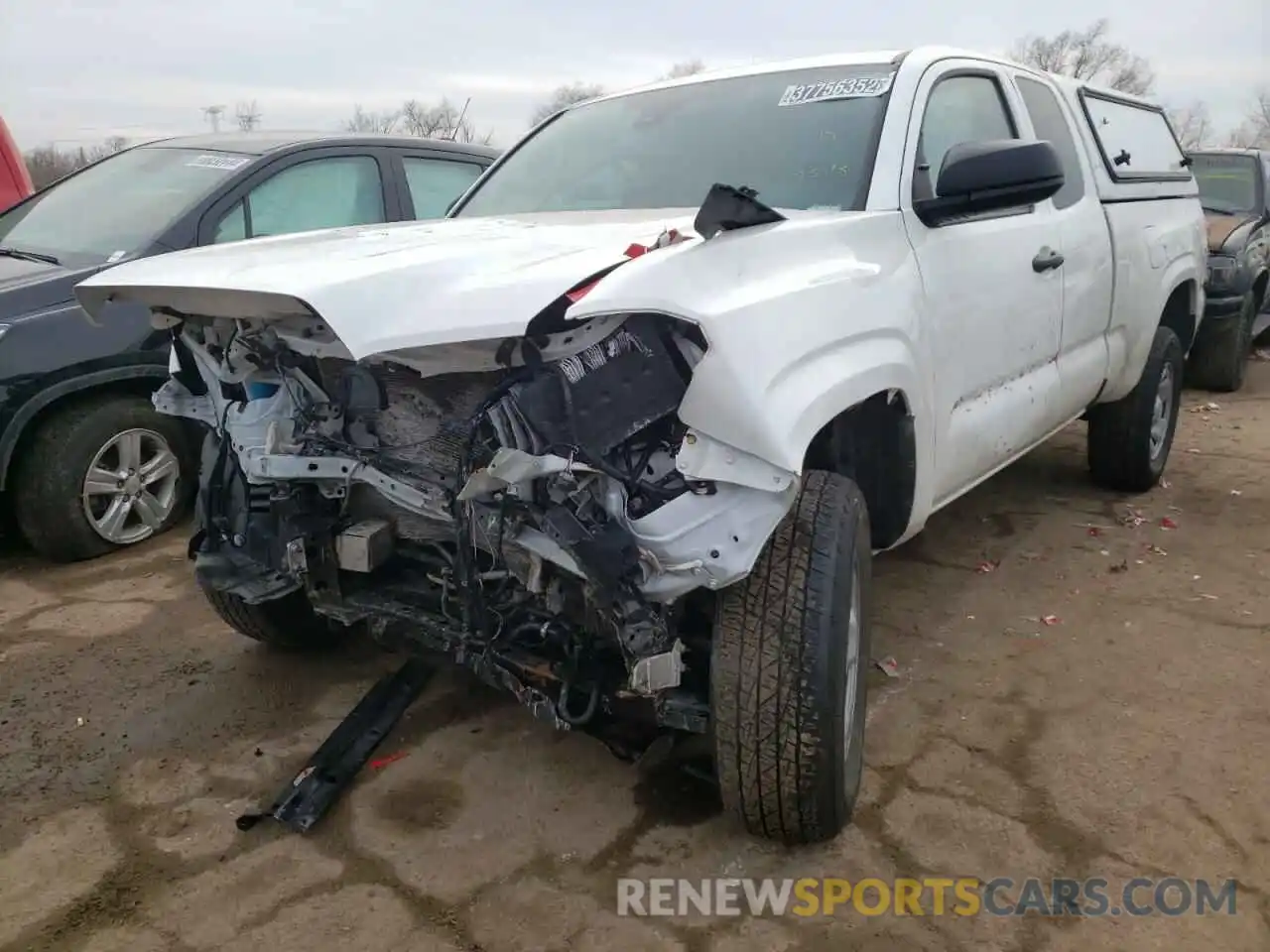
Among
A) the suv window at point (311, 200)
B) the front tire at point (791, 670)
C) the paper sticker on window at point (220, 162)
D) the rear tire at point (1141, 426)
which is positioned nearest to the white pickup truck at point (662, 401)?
the front tire at point (791, 670)

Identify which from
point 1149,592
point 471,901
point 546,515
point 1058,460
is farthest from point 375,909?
point 1058,460

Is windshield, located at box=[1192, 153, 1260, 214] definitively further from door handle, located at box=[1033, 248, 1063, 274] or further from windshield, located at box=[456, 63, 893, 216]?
windshield, located at box=[456, 63, 893, 216]

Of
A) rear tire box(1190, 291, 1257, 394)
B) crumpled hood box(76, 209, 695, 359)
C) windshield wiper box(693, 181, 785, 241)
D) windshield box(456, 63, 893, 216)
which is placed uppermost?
windshield box(456, 63, 893, 216)

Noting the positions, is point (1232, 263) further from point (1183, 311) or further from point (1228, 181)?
point (1183, 311)

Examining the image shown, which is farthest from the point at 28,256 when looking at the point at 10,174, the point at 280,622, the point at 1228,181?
the point at 1228,181

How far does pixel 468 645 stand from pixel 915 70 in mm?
2187

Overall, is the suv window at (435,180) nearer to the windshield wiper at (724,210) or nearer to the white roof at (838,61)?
the white roof at (838,61)

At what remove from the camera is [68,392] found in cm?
404

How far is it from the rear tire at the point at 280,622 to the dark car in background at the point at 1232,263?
6467mm

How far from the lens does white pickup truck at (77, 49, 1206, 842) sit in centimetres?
196

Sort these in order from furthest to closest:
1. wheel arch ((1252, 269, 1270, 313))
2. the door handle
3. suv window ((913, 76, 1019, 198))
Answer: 1. wheel arch ((1252, 269, 1270, 313))
2. the door handle
3. suv window ((913, 76, 1019, 198))

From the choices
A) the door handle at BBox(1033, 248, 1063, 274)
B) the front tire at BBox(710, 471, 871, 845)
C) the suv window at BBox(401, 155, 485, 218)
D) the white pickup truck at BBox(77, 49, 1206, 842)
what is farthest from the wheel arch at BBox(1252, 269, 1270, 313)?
the front tire at BBox(710, 471, 871, 845)

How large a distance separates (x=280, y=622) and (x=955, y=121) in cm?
273

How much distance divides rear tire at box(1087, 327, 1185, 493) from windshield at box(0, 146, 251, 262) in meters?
4.25
